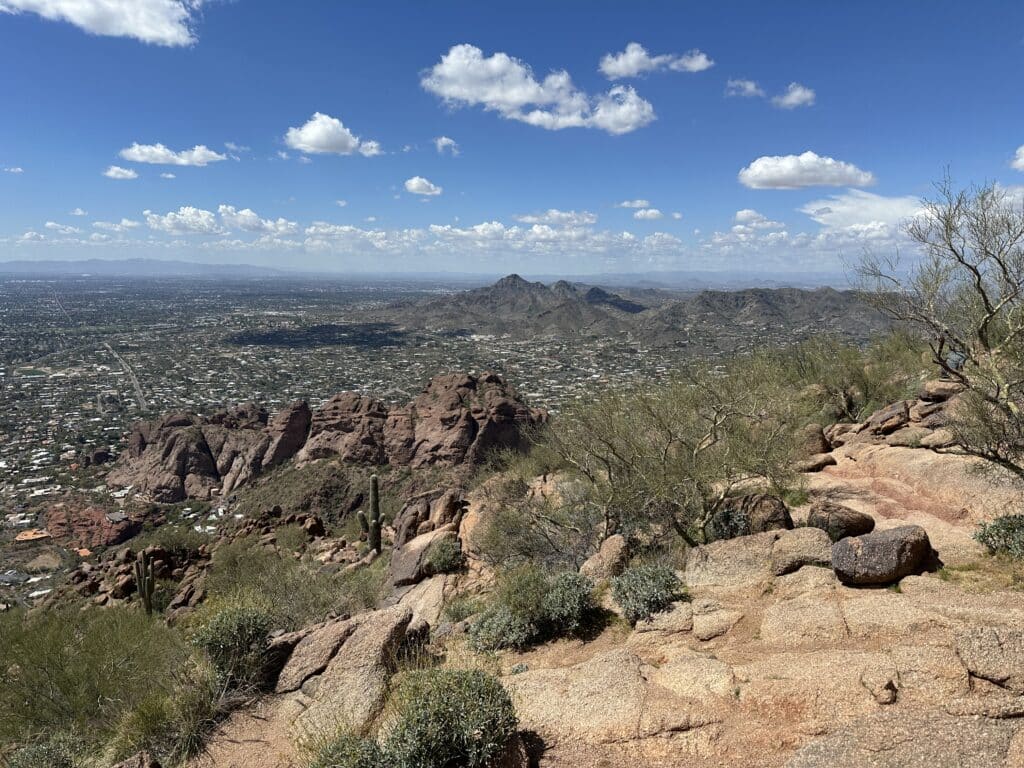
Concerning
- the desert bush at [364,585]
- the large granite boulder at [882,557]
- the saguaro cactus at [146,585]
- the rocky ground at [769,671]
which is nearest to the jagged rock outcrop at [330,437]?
the desert bush at [364,585]

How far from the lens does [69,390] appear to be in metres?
100

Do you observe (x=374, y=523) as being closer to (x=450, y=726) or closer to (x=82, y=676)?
(x=82, y=676)

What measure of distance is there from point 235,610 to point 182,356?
147 meters

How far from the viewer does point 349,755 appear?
5.95m

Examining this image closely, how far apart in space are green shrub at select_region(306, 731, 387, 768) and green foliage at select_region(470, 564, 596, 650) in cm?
487

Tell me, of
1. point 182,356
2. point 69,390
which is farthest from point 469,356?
point 69,390

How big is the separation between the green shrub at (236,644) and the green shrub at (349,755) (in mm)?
3747

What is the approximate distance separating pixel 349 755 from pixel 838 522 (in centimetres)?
1116

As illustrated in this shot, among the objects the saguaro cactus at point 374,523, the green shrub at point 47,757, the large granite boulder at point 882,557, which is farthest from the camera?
the saguaro cactus at point 374,523

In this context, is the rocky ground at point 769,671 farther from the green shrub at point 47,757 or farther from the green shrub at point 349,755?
the green shrub at point 47,757

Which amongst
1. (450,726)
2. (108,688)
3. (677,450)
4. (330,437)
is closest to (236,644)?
(108,688)

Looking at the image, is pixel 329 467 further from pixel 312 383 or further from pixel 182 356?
pixel 182 356

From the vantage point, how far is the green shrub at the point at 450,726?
19.4ft

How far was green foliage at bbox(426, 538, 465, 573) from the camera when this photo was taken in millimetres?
20609
